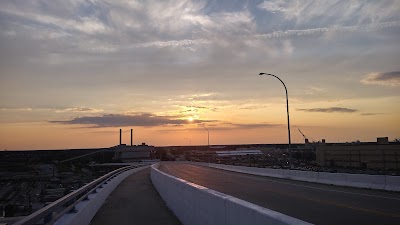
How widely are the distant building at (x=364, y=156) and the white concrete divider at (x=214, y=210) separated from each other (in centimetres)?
4108

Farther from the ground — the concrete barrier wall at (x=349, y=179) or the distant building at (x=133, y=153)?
the distant building at (x=133, y=153)

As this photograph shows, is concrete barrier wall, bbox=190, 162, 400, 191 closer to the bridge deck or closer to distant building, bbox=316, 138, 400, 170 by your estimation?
the bridge deck

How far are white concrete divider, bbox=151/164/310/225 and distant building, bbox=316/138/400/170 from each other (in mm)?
→ 41078

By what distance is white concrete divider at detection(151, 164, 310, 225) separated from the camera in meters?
6.06

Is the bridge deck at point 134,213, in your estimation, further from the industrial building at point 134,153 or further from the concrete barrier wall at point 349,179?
the industrial building at point 134,153

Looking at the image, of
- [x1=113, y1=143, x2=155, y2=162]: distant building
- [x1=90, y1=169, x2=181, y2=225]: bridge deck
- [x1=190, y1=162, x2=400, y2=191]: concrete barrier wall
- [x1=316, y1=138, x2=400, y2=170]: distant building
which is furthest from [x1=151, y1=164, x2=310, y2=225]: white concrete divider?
[x1=113, y1=143, x2=155, y2=162]: distant building

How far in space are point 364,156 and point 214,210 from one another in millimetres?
57075

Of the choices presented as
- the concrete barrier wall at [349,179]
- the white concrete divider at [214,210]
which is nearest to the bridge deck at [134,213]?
the white concrete divider at [214,210]

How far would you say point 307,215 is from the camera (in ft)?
45.9

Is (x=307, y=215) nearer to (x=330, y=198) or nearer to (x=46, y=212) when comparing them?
(x=330, y=198)

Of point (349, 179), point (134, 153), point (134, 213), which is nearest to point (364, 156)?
point (349, 179)

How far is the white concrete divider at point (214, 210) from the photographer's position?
19.9 feet

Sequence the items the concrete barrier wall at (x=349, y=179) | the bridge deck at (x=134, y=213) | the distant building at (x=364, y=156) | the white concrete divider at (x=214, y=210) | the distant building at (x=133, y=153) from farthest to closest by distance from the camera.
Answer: the distant building at (x=133, y=153) < the distant building at (x=364, y=156) < the concrete barrier wall at (x=349, y=179) < the bridge deck at (x=134, y=213) < the white concrete divider at (x=214, y=210)

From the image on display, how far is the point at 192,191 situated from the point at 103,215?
216 inches
